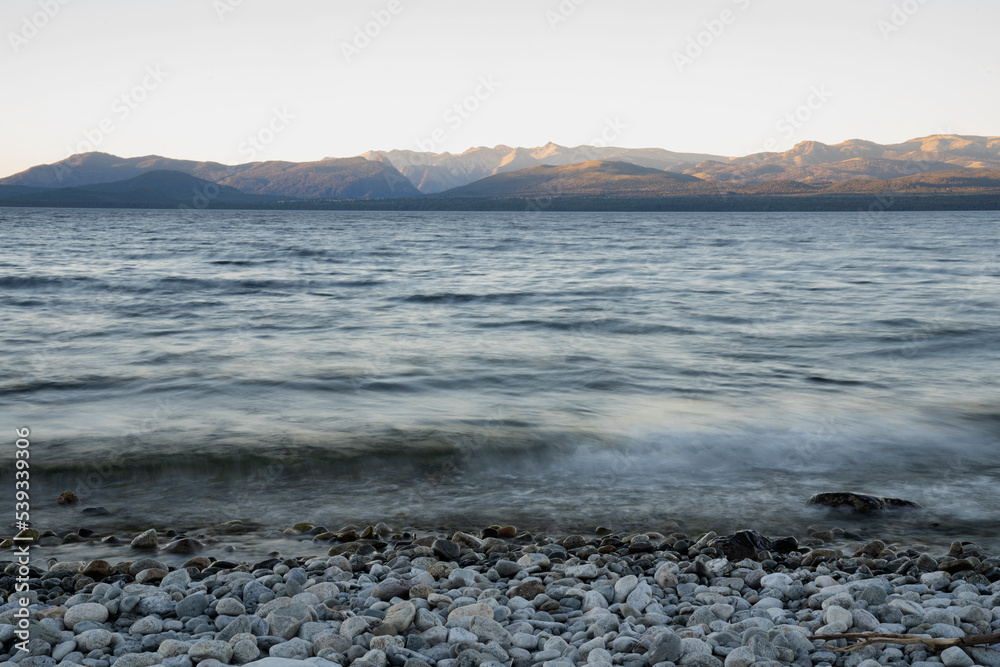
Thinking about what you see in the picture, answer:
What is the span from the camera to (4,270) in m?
33.2

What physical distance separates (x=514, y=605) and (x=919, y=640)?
7.23 feet

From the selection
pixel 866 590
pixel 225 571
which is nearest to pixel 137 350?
pixel 225 571

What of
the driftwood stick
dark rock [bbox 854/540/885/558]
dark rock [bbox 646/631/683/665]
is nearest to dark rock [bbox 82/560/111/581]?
dark rock [bbox 646/631/683/665]

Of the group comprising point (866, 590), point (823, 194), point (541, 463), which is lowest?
point (541, 463)

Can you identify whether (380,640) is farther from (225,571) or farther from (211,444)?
(211,444)

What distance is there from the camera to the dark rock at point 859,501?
6871mm

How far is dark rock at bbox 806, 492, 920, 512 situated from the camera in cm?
687

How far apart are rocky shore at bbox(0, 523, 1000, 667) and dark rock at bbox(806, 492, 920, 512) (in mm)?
996

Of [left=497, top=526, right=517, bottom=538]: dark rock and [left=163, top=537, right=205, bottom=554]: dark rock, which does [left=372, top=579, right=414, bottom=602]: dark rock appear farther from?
[left=163, top=537, right=205, bottom=554]: dark rock

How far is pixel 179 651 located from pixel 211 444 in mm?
5669

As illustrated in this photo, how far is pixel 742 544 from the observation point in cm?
565

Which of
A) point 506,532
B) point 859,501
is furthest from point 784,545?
point 506,532

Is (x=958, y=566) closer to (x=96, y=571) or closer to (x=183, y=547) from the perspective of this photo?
(x=183, y=547)

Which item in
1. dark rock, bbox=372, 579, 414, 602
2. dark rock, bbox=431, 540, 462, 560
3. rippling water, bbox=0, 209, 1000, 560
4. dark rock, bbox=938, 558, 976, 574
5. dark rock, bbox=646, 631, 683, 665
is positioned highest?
dark rock, bbox=646, 631, 683, 665
